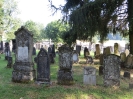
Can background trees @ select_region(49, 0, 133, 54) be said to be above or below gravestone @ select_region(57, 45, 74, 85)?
above

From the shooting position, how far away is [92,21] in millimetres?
13164

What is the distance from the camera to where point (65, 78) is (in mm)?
7949

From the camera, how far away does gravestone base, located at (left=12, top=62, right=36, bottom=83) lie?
8.30 metres

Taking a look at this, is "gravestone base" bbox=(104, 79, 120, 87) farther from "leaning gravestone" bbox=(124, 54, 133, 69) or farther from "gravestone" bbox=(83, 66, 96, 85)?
"leaning gravestone" bbox=(124, 54, 133, 69)

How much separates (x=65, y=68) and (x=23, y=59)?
1930 millimetres

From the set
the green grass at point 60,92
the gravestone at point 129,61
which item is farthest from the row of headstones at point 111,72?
the gravestone at point 129,61

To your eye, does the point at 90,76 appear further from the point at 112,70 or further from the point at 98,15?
the point at 98,15

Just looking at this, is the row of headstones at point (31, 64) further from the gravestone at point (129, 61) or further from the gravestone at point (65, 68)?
the gravestone at point (129, 61)

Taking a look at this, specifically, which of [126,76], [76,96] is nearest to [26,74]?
[76,96]

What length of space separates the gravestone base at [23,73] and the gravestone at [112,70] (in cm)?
319

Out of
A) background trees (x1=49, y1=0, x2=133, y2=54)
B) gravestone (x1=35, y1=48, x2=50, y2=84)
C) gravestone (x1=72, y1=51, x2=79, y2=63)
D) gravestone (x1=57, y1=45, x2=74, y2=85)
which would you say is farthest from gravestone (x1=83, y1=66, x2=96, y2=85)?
gravestone (x1=72, y1=51, x2=79, y2=63)

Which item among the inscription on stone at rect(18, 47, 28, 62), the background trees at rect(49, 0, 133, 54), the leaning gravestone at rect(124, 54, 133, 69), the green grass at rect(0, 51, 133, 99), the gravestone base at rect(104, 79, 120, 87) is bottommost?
the green grass at rect(0, 51, 133, 99)

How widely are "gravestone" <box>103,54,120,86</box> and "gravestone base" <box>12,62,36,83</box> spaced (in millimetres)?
3191

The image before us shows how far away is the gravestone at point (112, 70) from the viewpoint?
7898mm
